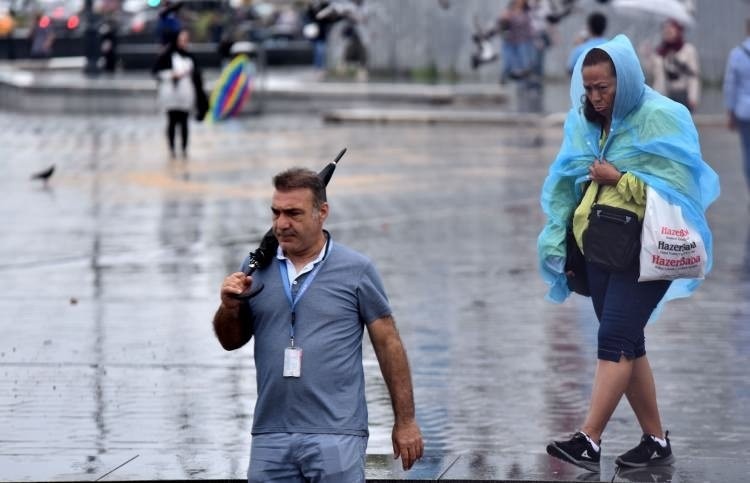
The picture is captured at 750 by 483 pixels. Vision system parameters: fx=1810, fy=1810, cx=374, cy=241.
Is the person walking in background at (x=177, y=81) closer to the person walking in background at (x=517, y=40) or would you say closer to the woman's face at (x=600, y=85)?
the person walking in background at (x=517, y=40)

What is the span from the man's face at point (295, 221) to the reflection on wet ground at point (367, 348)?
5.83 ft

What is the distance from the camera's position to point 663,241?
21.9ft

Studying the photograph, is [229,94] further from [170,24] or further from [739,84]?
[739,84]

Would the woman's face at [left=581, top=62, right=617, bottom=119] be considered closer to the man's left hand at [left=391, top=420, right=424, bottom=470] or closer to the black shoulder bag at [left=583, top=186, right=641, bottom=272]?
the black shoulder bag at [left=583, top=186, right=641, bottom=272]

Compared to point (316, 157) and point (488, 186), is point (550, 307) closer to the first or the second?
point (488, 186)

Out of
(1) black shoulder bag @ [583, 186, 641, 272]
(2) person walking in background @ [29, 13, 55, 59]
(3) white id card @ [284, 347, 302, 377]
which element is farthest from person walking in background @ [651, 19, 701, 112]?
(2) person walking in background @ [29, 13, 55, 59]

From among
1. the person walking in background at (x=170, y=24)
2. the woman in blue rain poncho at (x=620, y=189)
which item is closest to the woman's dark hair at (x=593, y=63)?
the woman in blue rain poncho at (x=620, y=189)

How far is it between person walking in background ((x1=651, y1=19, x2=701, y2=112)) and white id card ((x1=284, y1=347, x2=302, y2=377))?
13227 millimetres

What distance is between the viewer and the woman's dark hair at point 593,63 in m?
6.63

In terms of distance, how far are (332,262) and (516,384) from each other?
357cm

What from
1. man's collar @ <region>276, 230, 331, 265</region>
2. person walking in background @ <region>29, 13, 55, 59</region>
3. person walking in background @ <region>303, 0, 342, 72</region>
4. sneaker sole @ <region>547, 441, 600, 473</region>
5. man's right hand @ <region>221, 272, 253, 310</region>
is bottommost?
person walking in background @ <region>29, 13, 55, 59</region>

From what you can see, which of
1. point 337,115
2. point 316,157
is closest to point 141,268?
point 316,157

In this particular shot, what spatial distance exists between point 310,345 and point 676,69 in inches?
537

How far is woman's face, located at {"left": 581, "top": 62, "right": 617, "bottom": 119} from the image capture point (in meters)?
6.65
